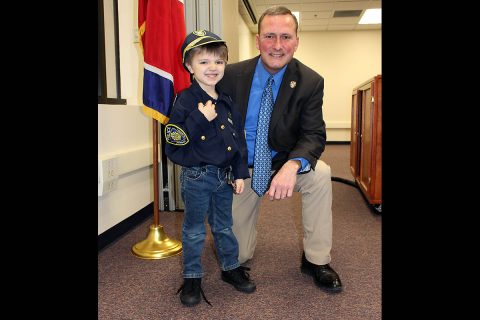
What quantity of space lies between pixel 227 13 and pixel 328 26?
203 inches

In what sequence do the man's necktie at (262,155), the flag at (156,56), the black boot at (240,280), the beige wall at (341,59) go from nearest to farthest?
the black boot at (240,280)
the man's necktie at (262,155)
the flag at (156,56)
the beige wall at (341,59)

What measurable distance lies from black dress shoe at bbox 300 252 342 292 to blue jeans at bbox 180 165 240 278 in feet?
1.16

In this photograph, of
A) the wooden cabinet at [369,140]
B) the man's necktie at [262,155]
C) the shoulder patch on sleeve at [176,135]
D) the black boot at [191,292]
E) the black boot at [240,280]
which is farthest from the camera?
the wooden cabinet at [369,140]

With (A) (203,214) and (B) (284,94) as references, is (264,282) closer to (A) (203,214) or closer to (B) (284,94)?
(A) (203,214)

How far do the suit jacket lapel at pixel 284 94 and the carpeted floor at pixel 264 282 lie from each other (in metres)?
0.70

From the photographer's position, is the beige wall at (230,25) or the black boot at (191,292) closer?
the black boot at (191,292)

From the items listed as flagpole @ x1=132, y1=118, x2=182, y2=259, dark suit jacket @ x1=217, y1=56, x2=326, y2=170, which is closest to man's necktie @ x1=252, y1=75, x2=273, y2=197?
dark suit jacket @ x1=217, y1=56, x2=326, y2=170

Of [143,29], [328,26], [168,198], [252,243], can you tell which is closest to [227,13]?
[143,29]

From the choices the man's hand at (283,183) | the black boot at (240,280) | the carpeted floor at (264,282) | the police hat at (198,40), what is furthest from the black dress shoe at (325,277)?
the police hat at (198,40)

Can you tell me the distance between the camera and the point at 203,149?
1420 mm

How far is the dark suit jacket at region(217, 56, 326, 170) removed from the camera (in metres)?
1.66

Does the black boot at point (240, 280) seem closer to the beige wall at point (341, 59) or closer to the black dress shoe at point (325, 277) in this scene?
the black dress shoe at point (325, 277)

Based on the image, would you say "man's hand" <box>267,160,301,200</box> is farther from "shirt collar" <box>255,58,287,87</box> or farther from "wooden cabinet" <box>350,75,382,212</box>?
"wooden cabinet" <box>350,75,382,212</box>

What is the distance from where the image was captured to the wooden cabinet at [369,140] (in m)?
2.55
